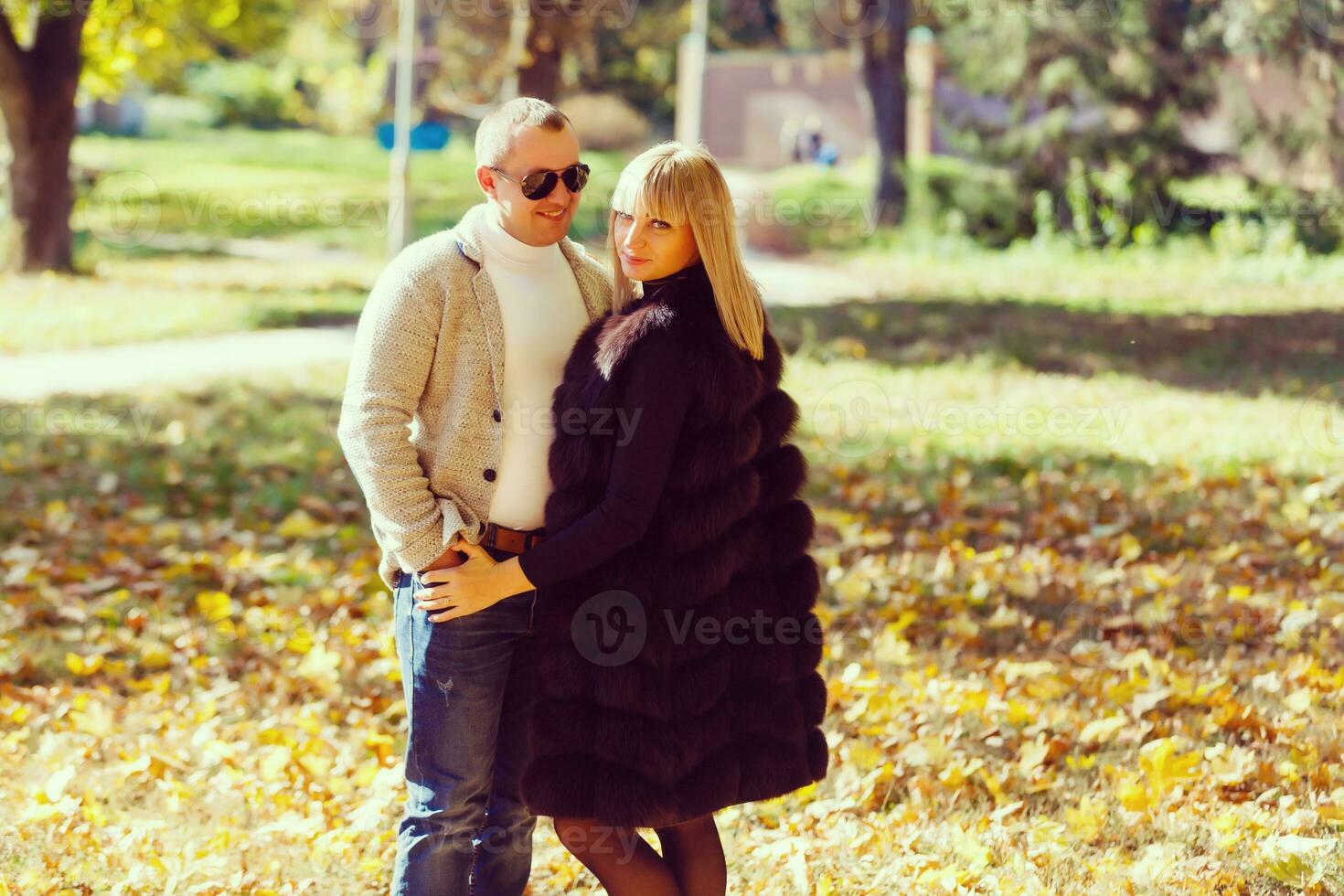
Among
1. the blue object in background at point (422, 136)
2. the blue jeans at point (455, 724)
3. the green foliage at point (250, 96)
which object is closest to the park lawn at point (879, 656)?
the blue jeans at point (455, 724)

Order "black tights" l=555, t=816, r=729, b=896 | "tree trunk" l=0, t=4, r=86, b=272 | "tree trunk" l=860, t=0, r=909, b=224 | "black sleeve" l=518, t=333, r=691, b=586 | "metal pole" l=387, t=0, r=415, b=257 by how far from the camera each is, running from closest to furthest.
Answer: "black sleeve" l=518, t=333, r=691, b=586, "black tights" l=555, t=816, r=729, b=896, "tree trunk" l=0, t=4, r=86, b=272, "metal pole" l=387, t=0, r=415, b=257, "tree trunk" l=860, t=0, r=909, b=224

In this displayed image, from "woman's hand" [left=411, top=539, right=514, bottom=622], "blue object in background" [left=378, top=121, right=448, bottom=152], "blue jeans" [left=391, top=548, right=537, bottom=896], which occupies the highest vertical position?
"blue object in background" [left=378, top=121, right=448, bottom=152]

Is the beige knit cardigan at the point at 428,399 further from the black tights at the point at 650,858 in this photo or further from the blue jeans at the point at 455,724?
the black tights at the point at 650,858

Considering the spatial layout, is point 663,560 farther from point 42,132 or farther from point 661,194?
point 42,132

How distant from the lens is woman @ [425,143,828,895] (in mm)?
2717

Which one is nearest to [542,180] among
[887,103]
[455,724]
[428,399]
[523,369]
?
[523,369]

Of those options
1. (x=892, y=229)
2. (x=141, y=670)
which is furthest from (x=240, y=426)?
(x=892, y=229)

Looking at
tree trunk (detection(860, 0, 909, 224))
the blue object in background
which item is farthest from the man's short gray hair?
tree trunk (detection(860, 0, 909, 224))

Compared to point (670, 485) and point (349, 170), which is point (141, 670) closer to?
point (670, 485)

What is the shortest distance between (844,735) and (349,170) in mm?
32994

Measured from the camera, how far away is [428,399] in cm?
288

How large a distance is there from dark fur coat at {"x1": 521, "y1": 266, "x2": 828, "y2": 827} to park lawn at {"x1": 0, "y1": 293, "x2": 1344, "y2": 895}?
42.0 inches

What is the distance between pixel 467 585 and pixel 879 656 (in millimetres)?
3061

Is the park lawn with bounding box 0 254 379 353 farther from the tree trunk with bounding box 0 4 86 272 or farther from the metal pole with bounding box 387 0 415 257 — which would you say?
the metal pole with bounding box 387 0 415 257
